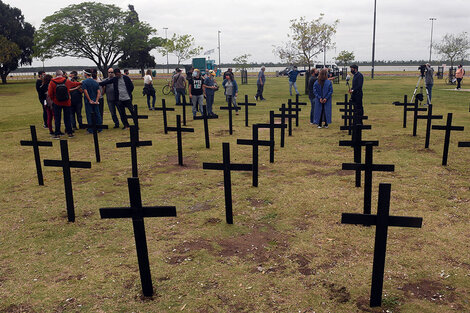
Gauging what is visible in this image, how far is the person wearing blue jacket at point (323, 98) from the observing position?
12.3 meters

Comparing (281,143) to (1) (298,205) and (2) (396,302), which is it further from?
(2) (396,302)

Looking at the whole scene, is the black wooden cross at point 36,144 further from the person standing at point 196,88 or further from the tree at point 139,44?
the tree at point 139,44

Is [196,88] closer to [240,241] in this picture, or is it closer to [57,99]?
A: [57,99]

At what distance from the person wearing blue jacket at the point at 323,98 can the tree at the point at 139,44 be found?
39.3 meters

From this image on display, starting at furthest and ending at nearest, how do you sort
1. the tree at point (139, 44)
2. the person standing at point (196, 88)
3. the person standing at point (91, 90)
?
the tree at point (139, 44), the person standing at point (196, 88), the person standing at point (91, 90)

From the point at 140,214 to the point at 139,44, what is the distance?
157ft

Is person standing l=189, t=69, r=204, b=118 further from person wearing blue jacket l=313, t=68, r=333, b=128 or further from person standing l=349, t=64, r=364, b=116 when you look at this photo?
person standing l=349, t=64, r=364, b=116

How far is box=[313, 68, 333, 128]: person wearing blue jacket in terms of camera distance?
12.3 metres

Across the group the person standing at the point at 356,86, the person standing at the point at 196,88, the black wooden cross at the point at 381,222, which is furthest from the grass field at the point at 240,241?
the person standing at the point at 196,88

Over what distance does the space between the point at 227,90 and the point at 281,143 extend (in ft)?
23.0

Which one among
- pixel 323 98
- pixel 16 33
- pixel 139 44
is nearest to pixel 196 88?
pixel 323 98

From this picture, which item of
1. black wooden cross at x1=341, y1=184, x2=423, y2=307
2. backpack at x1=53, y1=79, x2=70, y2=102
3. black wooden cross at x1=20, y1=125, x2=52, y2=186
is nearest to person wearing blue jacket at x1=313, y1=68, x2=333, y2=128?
backpack at x1=53, y1=79, x2=70, y2=102

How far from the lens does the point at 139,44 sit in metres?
48.3

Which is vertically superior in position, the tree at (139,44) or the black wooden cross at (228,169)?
the tree at (139,44)
